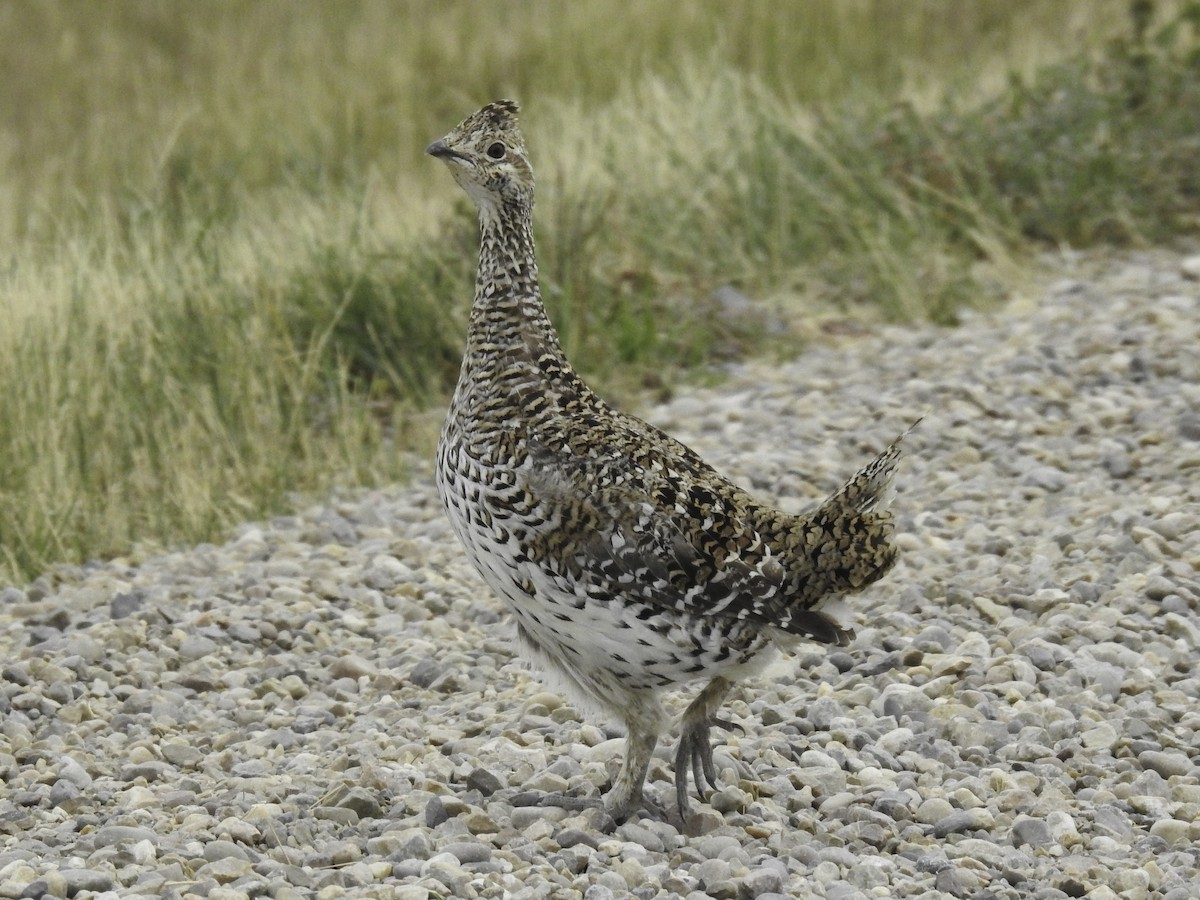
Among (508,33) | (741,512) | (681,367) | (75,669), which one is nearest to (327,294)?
(681,367)

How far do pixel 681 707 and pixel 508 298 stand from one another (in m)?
1.54

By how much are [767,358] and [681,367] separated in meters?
0.45

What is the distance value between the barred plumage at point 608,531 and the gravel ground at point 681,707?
1.18 feet

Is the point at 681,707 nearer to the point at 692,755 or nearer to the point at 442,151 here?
the point at 692,755

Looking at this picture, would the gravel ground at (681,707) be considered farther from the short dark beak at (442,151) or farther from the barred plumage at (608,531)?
the short dark beak at (442,151)

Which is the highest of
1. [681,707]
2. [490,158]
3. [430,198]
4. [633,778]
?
[490,158]

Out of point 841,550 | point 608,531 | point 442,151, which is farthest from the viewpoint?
point 442,151

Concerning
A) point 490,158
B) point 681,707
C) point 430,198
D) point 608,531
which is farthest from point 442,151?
point 430,198

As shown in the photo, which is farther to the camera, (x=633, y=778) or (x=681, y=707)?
(x=681, y=707)

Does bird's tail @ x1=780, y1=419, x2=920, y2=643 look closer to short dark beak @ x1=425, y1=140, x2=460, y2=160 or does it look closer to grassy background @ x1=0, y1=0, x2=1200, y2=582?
short dark beak @ x1=425, y1=140, x2=460, y2=160

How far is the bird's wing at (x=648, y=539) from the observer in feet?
13.6

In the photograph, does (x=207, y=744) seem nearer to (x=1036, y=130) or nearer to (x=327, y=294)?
(x=327, y=294)

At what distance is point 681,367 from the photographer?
8812 mm

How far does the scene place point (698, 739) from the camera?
4.42m
